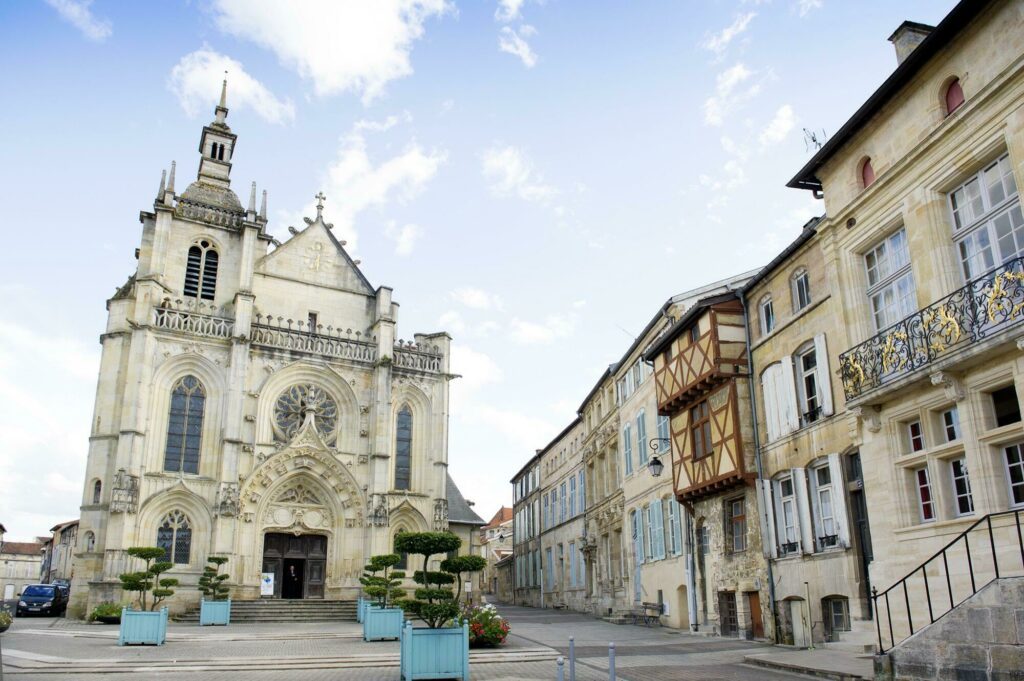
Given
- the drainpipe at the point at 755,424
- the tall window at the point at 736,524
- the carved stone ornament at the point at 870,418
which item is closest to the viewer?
the carved stone ornament at the point at 870,418

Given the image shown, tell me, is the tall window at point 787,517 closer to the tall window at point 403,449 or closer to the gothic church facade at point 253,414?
the gothic church facade at point 253,414

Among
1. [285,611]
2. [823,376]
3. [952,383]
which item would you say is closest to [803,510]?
[823,376]

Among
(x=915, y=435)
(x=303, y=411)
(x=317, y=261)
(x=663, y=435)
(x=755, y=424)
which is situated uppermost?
(x=317, y=261)

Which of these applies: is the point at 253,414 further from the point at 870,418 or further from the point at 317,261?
the point at 870,418

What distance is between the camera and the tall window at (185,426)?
95.1 feet

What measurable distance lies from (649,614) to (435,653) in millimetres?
13644

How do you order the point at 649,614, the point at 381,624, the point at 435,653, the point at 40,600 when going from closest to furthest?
the point at 435,653 < the point at 381,624 < the point at 649,614 < the point at 40,600

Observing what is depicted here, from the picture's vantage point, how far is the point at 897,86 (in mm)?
12219

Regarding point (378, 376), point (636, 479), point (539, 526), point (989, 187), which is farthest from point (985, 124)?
point (539, 526)

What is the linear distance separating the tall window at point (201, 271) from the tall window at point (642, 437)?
735 inches

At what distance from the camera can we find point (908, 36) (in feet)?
45.0

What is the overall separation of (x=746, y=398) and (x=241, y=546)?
19740 mm

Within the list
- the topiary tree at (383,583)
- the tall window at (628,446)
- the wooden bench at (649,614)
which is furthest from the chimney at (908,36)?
the topiary tree at (383,583)

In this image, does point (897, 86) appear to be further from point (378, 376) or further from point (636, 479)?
point (378, 376)
